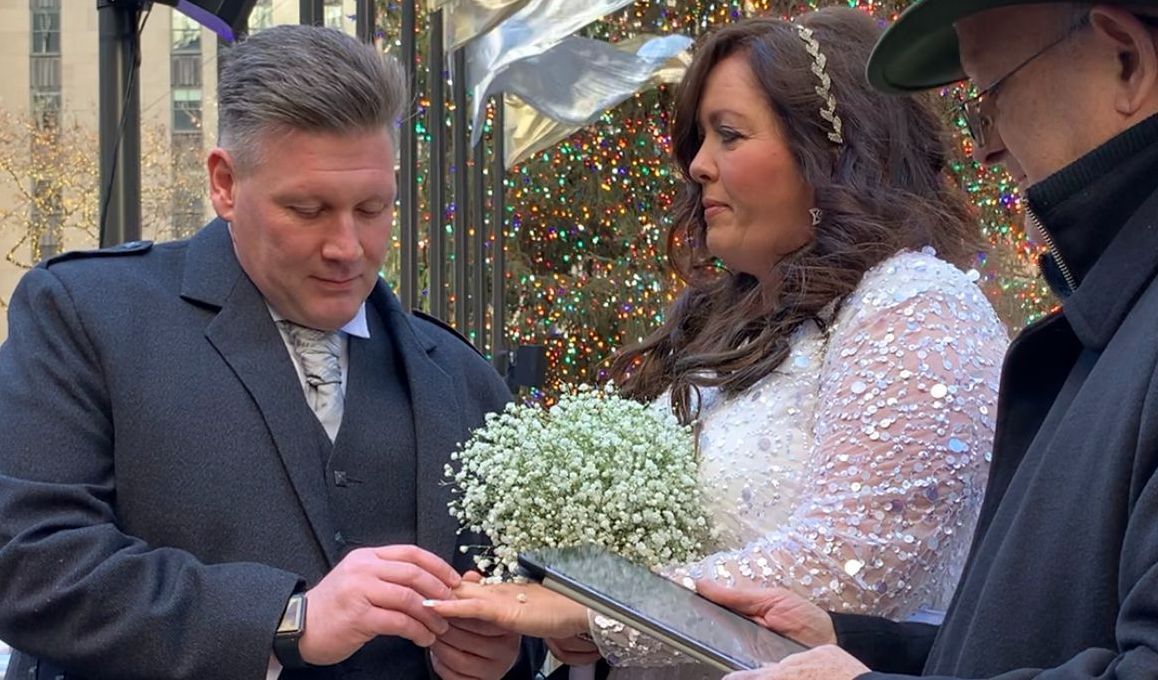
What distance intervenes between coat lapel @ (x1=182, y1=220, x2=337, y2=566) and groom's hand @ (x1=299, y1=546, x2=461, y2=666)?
6.0 inches

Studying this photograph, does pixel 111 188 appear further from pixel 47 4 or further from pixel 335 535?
pixel 47 4

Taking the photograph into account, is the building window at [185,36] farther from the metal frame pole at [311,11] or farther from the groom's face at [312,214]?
the groom's face at [312,214]

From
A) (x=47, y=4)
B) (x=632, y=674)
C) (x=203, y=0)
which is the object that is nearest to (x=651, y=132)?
(x=47, y=4)

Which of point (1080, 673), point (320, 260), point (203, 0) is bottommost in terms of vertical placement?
point (1080, 673)

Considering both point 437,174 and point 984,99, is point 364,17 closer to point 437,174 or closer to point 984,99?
point 437,174

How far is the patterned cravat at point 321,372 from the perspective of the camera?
261 cm

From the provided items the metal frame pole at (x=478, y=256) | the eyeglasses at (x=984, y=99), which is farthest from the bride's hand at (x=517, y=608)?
the metal frame pole at (x=478, y=256)

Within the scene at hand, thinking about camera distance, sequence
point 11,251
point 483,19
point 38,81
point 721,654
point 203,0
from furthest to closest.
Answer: point 38,81, point 11,251, point 483,19, point 203,0, point 721,654

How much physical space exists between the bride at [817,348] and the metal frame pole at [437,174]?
7884 mm

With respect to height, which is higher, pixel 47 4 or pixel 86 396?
pixel 47 4

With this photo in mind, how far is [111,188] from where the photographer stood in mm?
3686

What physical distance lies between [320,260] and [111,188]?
4.43ft

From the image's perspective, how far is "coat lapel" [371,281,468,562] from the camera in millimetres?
2568

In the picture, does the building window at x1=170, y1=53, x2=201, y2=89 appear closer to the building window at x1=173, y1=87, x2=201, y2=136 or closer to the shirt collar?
the building window at x1=173, y1=87, x2=201, y2=136
